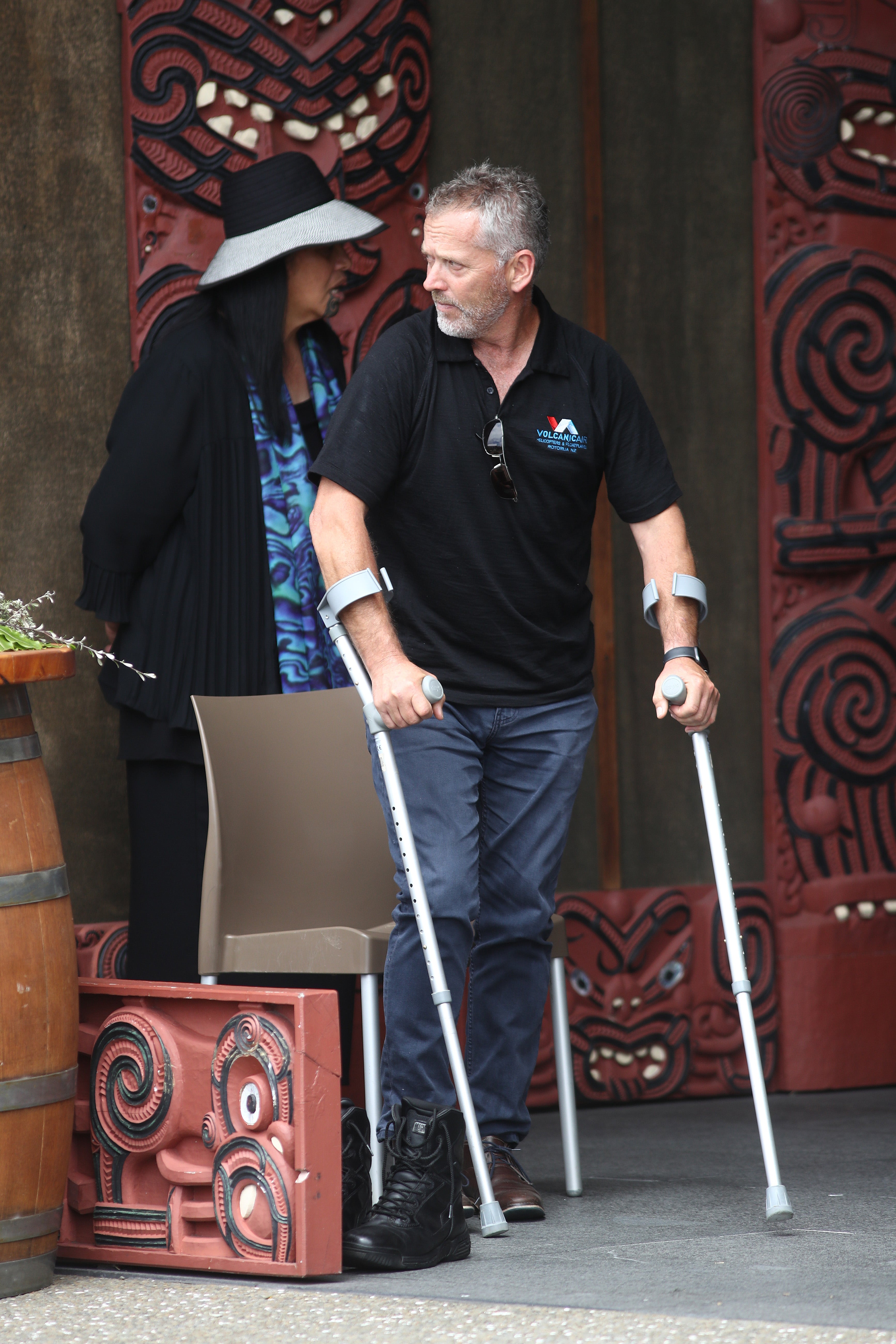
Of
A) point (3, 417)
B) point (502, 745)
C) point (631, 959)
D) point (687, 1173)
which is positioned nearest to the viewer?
point (502, 745)

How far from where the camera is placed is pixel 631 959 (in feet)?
13.9

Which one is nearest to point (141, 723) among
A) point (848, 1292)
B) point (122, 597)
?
point (122, 597)

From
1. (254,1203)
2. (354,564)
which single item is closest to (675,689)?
(354,564)

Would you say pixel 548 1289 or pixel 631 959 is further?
pixel 631 959

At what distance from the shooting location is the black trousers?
3508 millimetres

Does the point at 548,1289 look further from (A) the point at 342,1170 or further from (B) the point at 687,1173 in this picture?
(B) the point at 687,1173

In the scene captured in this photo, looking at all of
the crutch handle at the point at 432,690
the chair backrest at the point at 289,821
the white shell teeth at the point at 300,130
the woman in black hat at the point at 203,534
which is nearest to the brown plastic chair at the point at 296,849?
the chair backrest at the point at 289,821

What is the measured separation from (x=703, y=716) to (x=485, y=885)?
0.50 metres

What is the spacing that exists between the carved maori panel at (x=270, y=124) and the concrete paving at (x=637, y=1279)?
1.88 meters

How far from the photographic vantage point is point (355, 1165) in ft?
→ 9.04

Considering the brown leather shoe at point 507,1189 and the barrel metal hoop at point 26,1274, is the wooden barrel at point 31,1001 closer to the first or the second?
the barrel metal hoop at point 26,1274

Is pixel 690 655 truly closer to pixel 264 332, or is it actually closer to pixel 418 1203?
pixel 418 1203

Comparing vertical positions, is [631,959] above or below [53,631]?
below

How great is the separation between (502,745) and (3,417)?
1.32 metres
